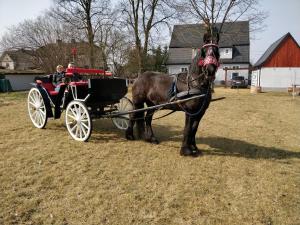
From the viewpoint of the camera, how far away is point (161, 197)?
3992mm

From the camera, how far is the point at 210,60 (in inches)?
192

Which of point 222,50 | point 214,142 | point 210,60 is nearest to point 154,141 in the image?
point 214,142

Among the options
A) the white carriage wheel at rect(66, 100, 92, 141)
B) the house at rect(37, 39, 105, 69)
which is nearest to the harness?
the white carriage wheel at rect(66, 100, 92, 141)

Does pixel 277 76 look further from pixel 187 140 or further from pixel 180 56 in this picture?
pixel 187 140

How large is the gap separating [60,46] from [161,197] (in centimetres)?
2439

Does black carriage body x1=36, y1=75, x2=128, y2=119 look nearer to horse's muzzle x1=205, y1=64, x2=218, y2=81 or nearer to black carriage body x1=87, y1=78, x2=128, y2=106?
black carriage body x1=87, y1=78, x2=128, y2=106

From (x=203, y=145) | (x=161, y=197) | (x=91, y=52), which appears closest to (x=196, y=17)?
(x=91, y=52)

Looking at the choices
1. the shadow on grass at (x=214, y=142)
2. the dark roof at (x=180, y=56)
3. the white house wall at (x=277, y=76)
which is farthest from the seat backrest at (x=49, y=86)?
the dark roof at (x=180, y=56)

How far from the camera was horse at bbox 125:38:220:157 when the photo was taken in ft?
16.7

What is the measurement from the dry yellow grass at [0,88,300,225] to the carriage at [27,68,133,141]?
1.60 feet

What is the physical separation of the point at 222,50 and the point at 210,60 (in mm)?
40927

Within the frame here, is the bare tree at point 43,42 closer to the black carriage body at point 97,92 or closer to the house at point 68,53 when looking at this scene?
the house at point 68,53

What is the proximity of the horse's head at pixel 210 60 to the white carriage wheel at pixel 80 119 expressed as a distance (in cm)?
287

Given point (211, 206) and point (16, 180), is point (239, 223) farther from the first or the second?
point (16, 180)
